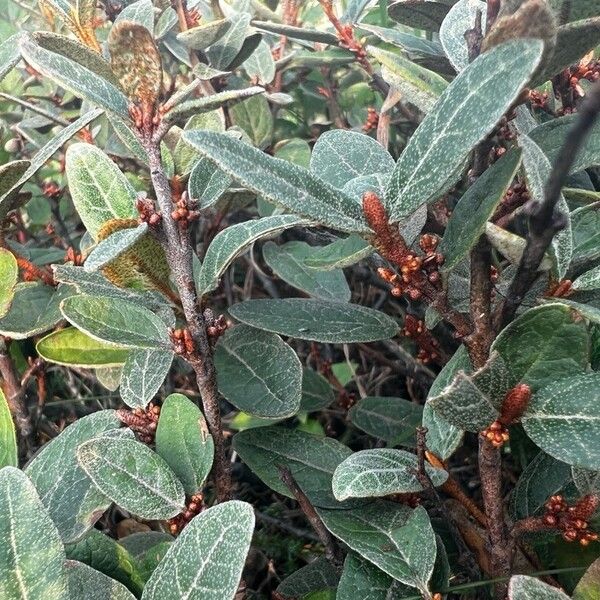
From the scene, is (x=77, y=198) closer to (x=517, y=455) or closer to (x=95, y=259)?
(x=95, y=259)

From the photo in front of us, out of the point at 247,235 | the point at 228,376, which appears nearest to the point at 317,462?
the point at 228,376

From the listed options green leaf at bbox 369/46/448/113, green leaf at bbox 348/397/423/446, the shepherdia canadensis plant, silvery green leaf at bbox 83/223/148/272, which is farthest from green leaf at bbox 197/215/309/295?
green leaf at bbox 348/397/423/446

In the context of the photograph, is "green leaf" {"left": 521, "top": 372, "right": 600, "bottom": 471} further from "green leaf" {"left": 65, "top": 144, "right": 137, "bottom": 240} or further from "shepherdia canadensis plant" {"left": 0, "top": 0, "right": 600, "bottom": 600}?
"green leaf" {"left": 65, "top": 144, "right": 137, "bottom": 240}

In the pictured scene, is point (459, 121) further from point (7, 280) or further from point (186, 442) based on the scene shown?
point (7, 280)

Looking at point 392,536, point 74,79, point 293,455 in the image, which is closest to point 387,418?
point 293,455

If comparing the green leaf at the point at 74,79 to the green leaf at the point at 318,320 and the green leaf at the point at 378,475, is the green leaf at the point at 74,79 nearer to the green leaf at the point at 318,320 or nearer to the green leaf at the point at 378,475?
the green leaf at the point at 318,320

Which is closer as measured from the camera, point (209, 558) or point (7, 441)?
point (209, 558)
